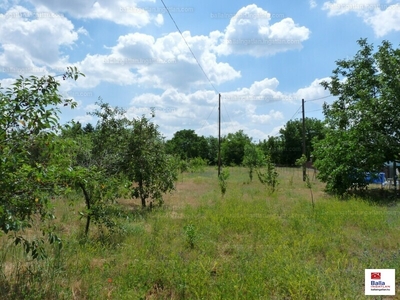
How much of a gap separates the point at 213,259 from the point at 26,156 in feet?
10.3

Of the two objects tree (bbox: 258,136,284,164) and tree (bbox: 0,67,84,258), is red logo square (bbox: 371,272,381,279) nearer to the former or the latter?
tree (bbox: 0,67,84,258)

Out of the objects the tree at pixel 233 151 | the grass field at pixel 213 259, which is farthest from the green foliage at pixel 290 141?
the grass field at pixel 213 259

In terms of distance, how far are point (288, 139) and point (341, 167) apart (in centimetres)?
3688

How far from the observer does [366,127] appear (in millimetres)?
11836

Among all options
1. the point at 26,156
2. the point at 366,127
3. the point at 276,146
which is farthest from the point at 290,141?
the point at 26,156

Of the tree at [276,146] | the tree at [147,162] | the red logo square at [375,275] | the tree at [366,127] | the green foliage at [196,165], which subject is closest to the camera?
the red logo square at [375,275]

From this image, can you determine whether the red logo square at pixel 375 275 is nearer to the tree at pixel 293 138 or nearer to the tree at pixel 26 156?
the tree at pixel 26 156

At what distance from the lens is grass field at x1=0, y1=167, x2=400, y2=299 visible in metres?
3.63

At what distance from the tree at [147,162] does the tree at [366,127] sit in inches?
290

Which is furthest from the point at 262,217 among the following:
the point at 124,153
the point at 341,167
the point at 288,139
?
the point at 288,139

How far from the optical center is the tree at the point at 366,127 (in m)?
11.6

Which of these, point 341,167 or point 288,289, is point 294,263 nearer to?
point 288,289

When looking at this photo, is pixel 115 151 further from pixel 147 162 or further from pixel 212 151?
pixel 212 151

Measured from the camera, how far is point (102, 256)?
4.81 m
